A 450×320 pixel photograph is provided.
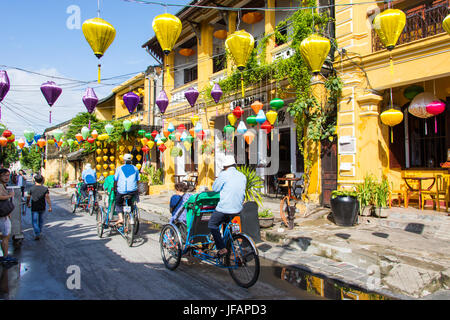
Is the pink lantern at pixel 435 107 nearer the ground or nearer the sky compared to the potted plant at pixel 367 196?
nearer the sky

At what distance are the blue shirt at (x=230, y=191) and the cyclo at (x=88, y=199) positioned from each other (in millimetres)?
7896

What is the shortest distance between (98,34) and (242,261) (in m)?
4.45

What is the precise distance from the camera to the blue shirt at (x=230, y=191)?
422cm

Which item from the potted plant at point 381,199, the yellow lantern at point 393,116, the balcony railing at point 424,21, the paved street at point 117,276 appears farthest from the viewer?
the potted plant at point 381,199

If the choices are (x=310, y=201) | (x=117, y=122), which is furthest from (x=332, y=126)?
(x=117, y=122)

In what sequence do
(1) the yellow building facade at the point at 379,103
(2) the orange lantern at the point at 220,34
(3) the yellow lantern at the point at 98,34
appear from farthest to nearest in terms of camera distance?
1. (2) the orange lantern at the point at 220,34
2. (1) the yellow building facade at the point at 379,103
3. (3) the yellow lantern at the point at 98,34

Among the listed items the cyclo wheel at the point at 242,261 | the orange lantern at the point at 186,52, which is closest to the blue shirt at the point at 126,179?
the cyclo wheel at the point at 242,261

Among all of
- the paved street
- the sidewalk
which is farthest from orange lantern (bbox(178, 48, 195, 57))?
the paved street

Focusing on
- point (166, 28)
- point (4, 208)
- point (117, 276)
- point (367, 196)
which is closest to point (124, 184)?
point (4, 208)

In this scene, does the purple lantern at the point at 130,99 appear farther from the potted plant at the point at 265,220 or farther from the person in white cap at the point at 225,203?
the person in white cap at the point at 225,203

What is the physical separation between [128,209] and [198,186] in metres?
8.79

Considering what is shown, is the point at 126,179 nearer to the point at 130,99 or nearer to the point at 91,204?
the point at 130,99
